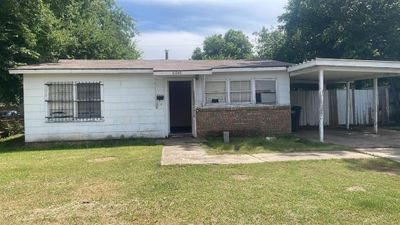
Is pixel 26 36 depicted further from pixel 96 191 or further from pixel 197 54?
pixel 197 54

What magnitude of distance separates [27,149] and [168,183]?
8397 millimetres

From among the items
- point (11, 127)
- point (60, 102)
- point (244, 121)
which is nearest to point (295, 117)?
point (244, 121)

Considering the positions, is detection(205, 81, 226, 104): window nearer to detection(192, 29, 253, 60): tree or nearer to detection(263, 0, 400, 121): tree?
detection(263, 0, 400, 121): tree

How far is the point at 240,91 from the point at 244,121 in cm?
118

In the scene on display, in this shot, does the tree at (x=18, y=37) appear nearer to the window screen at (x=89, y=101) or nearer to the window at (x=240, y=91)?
the window screen at (x=89, y=101)

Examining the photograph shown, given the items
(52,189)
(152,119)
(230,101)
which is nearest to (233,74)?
(230,101)

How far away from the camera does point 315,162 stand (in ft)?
31.2

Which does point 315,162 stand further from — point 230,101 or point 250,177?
point 230,101

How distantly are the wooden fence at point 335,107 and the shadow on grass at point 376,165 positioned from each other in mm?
11411

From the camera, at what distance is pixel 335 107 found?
840 inches

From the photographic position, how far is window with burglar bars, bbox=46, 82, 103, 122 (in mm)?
14727

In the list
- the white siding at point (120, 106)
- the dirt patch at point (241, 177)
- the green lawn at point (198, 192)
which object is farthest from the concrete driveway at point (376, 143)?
the dirt patch at point (241, 177)

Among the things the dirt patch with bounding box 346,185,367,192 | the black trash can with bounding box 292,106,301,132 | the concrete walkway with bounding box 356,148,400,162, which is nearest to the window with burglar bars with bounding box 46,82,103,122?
the black trash can with bounding box 292,106,301,132

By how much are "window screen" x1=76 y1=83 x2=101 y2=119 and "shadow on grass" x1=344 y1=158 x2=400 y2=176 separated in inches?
359
